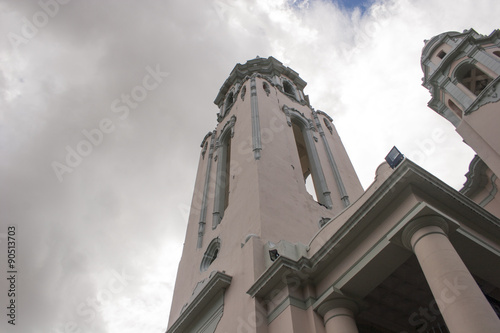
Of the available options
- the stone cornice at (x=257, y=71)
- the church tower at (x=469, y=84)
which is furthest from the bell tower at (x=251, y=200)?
the church tower at (x=469, y=84)

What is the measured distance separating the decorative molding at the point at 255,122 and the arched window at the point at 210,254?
12.8ft

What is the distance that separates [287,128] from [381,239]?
12.7 meters

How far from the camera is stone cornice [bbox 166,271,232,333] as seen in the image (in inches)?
487

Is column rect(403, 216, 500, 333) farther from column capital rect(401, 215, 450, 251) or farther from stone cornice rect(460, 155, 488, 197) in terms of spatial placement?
stone cornice rect(460, 155, 488, 197)

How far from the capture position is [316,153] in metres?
21.3

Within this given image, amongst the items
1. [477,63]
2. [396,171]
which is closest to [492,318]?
[396,171]

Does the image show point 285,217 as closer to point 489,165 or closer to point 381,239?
point 381,239

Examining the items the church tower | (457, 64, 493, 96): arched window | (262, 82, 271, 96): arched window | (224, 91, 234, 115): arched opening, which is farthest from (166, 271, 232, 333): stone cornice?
(457, 64, 493, 96): arched window

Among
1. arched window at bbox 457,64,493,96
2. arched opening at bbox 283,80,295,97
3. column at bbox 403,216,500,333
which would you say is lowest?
column at bbox 403,216,500,333

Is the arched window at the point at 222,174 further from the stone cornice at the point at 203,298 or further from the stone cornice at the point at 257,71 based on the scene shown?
the stone cornice at the point at 257,71

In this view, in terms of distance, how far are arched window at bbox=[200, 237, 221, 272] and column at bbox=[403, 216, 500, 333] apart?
9.09m

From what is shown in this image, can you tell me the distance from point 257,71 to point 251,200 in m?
18.2

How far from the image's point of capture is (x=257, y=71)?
3094 cm

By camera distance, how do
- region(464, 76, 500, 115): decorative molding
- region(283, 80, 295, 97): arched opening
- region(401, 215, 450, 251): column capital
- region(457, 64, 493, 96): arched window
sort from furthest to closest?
region(283, 80, 295, 97): arched opening → region(457, 64, 493, 96): arched window → region(464, 76, 500, 115): decorative molding → region(401, 215, 450, 251): column capital
